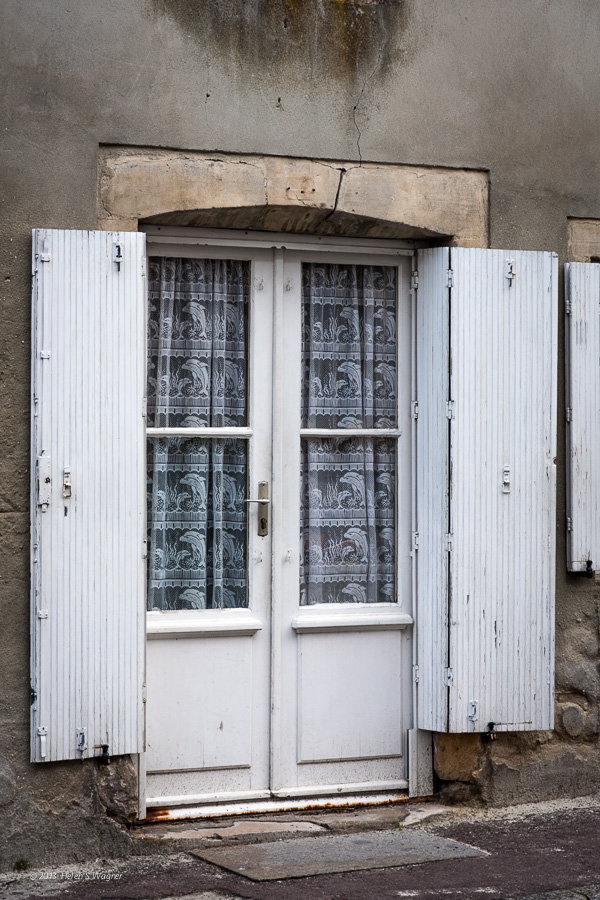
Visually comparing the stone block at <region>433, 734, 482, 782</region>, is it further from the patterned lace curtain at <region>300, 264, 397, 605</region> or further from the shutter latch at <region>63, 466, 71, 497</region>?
the shutter latch at <region>63, 466, 71, 497</region>

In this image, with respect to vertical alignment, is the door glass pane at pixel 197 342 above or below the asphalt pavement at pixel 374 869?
above

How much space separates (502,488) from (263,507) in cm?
106

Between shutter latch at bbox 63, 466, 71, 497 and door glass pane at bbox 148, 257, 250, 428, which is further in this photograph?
door glass pane at bbox 148, 257, 250, 428

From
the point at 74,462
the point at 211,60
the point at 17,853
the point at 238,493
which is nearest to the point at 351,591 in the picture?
the point at 238,493

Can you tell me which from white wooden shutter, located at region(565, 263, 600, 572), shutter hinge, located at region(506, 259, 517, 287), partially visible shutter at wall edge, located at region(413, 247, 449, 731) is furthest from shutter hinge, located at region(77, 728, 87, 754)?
shutter hinge, located at region(506, 259, 517, 287)

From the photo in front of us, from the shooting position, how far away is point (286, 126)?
4.80 m

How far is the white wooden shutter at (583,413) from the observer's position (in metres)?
5.18

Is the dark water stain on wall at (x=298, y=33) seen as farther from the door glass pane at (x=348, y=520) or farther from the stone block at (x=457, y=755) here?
the stone block at (x=457, y=755)

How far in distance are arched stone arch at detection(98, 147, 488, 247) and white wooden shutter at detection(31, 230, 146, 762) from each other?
0.74 ft

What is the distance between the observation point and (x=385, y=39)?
4.92m

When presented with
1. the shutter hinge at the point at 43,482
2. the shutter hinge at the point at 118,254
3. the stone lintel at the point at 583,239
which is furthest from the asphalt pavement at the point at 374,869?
the stone lintel at the point at 583,239

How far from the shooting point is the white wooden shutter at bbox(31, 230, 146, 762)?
4434 mm

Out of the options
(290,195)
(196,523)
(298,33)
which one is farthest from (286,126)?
(196,523)

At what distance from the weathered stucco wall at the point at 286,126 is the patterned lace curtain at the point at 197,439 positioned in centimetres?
56
